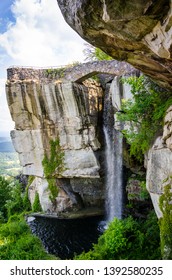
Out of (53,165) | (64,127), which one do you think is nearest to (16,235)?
(53,165)

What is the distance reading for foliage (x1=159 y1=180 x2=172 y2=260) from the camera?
22.3ft

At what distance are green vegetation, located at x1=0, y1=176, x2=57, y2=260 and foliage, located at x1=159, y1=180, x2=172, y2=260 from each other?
546 centimetres

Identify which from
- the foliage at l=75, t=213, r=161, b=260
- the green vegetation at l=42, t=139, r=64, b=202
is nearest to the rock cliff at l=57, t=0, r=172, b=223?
the foliage at l=75, t=213, r=161, b=260

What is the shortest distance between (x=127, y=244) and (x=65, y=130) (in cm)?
771

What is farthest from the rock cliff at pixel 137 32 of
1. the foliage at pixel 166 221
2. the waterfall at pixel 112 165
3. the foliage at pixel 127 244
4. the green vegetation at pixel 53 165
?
the green vegetation at pixel 53 165

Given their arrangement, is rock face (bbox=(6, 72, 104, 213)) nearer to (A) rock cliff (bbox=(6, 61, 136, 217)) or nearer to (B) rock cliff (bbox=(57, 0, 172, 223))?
(A) rock cliff (bbox=(6, 61, 136, 217))

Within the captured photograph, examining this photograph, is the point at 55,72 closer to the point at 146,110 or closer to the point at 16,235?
the point at 146,110

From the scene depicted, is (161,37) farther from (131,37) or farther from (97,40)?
(97,40)

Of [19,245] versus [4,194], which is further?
[4,194]

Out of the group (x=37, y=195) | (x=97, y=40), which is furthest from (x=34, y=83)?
(x=97, y=40)

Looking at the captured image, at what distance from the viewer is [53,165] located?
15.4 m

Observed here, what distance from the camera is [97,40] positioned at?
598cm

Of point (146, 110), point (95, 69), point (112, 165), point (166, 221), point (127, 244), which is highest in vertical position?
point (95, 69)

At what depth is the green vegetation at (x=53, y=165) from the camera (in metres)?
15.2
